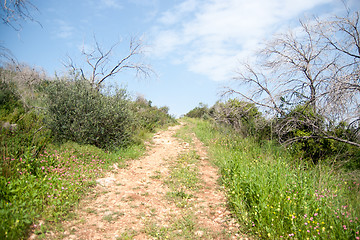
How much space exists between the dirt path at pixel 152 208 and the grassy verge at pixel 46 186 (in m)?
0.33

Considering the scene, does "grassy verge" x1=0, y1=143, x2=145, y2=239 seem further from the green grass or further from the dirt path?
the green grass

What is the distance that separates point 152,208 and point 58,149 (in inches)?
146

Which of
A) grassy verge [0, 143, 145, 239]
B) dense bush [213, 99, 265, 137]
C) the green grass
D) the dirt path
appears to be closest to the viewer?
grassy verge [0, 143, 145, 239]

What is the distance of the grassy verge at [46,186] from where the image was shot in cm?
310

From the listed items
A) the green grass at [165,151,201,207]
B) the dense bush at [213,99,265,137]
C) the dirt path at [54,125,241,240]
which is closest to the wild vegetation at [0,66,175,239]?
the dirt path at [54,125,241,240]

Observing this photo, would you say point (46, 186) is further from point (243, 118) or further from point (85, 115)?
point (243, 118)

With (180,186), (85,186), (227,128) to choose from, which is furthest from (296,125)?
(85,186)

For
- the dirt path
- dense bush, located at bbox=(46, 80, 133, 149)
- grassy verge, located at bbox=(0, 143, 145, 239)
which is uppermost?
dense bush, located at bbox=(46, 80, 133, 149)

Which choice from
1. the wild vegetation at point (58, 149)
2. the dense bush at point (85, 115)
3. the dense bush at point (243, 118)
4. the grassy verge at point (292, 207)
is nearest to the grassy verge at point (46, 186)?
the wild vegetation at point (58, 149)

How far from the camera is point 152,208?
4.25 metres

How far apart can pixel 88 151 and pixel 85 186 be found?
2.10 metres

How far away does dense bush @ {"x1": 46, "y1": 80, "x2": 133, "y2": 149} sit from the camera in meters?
7.34

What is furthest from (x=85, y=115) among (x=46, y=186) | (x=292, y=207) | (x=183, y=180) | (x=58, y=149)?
(x=292, y=207)

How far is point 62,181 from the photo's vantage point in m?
4.59
